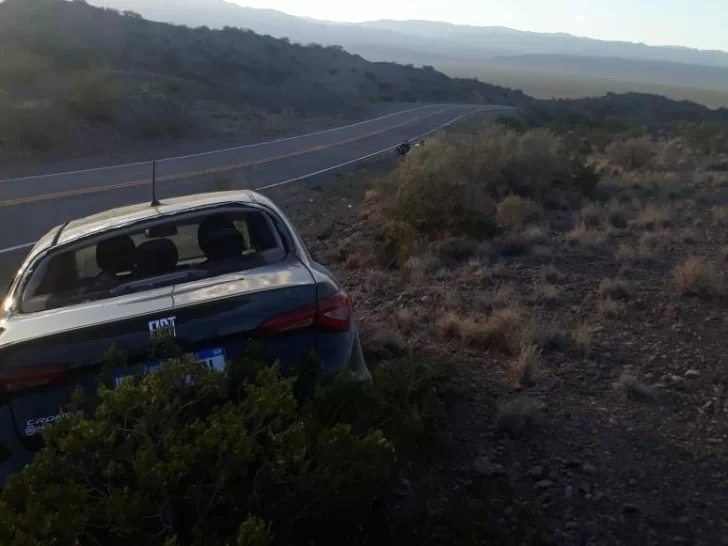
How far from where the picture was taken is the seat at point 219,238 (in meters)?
4.88

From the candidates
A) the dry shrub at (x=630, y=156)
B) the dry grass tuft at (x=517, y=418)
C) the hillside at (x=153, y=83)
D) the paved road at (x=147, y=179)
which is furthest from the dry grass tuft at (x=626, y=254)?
the hillside at (x=153, y=83)

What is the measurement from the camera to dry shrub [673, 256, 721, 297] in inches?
337

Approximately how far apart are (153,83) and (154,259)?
121 ft

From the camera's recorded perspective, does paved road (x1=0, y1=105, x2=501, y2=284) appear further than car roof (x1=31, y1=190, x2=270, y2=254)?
Yes

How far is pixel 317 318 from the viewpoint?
3895mm

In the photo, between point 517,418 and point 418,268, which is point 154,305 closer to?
point 517,418

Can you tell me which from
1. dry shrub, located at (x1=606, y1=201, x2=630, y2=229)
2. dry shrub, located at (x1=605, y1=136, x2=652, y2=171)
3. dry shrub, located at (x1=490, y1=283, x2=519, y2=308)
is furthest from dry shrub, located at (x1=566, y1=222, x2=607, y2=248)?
dry shrub, located at (x1=605, y1=136, x2=652, y2=171)

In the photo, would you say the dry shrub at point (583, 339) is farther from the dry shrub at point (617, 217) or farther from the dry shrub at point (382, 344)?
the dry shrub at point (617, 217)

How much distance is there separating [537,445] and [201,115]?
33.4 metres

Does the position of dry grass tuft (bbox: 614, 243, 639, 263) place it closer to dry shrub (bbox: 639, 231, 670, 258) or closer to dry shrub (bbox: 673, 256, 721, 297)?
dry shrub (bbox: 639, 231, 670, 258)

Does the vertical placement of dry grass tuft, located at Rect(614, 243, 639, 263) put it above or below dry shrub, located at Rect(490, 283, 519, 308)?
below

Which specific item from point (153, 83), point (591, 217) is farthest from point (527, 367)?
point (153, 83)

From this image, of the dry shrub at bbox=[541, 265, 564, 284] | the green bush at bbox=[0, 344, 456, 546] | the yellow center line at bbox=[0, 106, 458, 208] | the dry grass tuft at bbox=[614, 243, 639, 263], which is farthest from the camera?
the yellow center line at bbox=[0, 106, 458, 208]

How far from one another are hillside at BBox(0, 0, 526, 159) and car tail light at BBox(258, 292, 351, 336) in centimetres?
2376
